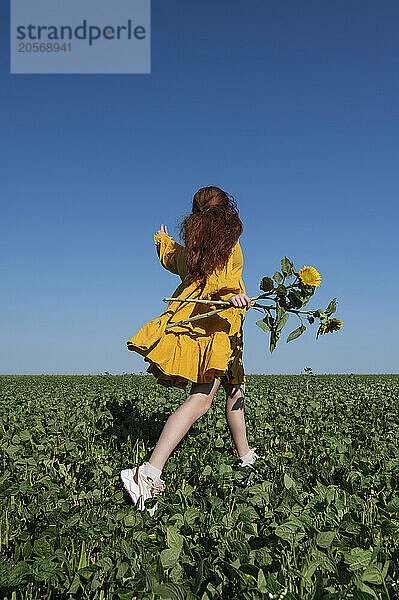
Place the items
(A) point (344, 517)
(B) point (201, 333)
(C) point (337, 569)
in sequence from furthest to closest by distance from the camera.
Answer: (B) point (201, 333) < (A) point (344, 517) < (C) point (337, 569)

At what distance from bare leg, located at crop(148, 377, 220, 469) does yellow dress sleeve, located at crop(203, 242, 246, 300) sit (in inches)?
25.1

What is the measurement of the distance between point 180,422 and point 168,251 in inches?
53.9

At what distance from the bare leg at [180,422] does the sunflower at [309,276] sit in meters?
1.00

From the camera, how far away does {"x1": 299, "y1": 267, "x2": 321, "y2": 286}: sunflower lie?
360 centimetres

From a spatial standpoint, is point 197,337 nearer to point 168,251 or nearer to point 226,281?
point 226,281

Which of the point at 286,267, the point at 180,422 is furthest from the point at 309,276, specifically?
the point at 180,422

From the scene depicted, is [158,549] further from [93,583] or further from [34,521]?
[34,521]

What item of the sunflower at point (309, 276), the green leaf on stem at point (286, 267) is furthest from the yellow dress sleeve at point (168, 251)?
the sunflower at point (309, 276)

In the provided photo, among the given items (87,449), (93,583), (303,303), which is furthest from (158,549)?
(87,449)

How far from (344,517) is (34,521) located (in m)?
1.70

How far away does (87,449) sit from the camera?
454 centimetres

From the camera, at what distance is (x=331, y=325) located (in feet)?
12.0

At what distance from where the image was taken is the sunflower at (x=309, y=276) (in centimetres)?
360

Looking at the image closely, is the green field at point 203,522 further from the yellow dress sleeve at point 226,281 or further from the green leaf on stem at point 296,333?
the yellow dress sleeve at point 226,281
